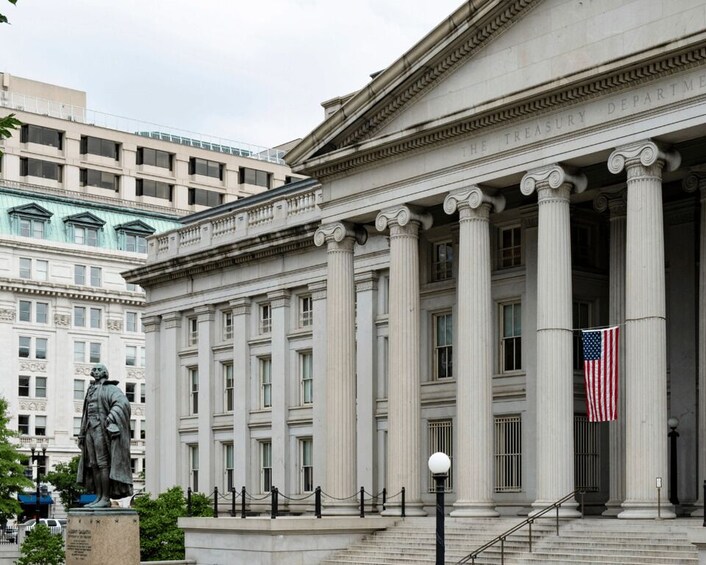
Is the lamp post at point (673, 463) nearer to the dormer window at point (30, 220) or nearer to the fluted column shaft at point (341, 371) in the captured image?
the fluted column shaft at point (341, 371)

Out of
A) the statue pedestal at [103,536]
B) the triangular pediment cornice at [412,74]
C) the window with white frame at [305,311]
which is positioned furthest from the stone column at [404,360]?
the statue pedestal at [103,536]

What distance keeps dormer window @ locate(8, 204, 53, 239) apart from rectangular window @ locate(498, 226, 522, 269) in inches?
2531

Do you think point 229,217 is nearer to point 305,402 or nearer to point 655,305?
point 305,402

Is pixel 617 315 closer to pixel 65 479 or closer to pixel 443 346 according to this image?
pixel 443 346

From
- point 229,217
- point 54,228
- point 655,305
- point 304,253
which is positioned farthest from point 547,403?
point 54,228

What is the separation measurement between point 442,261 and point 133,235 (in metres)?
67.2

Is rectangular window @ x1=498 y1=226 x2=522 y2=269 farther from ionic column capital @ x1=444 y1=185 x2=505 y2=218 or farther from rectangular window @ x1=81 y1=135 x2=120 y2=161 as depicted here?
rectangular window @ x1=81 y1=135 x2=120 y2=161

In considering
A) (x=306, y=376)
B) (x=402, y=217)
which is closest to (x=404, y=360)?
(x=402, y=217)

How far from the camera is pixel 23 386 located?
105000 millimetres

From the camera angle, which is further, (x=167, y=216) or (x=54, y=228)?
(x=167, y=216)

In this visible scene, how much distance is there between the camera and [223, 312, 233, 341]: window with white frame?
2416 inches

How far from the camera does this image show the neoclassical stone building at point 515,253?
34969 millimetres

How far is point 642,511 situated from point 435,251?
16057 mm

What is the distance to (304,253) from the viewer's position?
56.2 m
